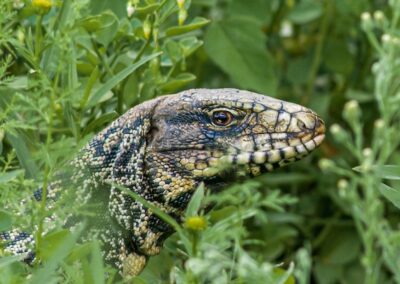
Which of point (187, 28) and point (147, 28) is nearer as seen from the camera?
point (147, 28)

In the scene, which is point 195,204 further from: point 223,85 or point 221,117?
point 223,85

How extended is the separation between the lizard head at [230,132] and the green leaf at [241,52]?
1655 millimetres

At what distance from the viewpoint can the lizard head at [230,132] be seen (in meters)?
3.64

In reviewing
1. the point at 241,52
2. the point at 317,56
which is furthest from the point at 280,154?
the point at 317,56

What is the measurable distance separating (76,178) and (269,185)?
2.43 m

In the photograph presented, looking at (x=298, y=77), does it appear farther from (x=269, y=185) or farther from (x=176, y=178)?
(x=176, y=178)

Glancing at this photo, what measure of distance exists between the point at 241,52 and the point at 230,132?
177cm

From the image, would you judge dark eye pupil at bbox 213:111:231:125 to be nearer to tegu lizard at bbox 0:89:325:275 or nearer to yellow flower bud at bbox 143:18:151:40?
tegu lizard at bbox 0:89:325:275

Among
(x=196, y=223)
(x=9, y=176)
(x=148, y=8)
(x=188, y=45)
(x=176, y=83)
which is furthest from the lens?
(x=188, y=45)

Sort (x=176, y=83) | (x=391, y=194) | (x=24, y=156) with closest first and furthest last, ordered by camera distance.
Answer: (x=391, y=194)
(x=24, y=156)
(x=176, y=83)

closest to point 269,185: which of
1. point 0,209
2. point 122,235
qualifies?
point 122,235

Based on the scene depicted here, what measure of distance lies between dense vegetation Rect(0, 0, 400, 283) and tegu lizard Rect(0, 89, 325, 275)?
0.09 meters

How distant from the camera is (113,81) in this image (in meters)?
3.62

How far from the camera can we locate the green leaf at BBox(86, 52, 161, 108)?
3617mm
